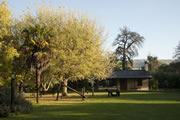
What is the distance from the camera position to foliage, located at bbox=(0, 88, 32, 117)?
13598mm

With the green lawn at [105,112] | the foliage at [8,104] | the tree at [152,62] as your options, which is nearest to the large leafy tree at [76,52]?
the green lawn at [105,112]

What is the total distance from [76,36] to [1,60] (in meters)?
8.65

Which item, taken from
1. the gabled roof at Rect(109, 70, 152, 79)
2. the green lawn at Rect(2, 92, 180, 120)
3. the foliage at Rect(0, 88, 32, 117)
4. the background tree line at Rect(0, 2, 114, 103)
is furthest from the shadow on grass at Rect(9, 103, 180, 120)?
the gabled roof at Rect(109, 70, 152, 79)

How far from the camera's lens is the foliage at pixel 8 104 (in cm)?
1360

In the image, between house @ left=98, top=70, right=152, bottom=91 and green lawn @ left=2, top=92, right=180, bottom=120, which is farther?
house @ left=98, top=70, right=152, bottom=91

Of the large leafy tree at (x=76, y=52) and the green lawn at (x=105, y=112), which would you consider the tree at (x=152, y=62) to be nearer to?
the large leafy tree at (x=76, y=52)

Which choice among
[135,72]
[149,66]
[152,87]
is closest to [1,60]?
[135,72]

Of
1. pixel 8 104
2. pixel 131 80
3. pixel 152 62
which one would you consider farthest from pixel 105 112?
pixel 152 62

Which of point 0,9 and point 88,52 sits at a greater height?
point 0,9

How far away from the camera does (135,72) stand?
5097 centimetres

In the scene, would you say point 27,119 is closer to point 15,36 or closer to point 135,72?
point 15,36

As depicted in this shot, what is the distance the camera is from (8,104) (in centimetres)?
1475

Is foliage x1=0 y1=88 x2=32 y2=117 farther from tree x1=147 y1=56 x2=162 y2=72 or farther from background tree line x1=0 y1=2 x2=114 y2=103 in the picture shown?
tree x1=147 y1=56 x2=162 y2=72

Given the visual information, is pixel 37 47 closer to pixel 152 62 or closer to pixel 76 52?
pixel 76 52
